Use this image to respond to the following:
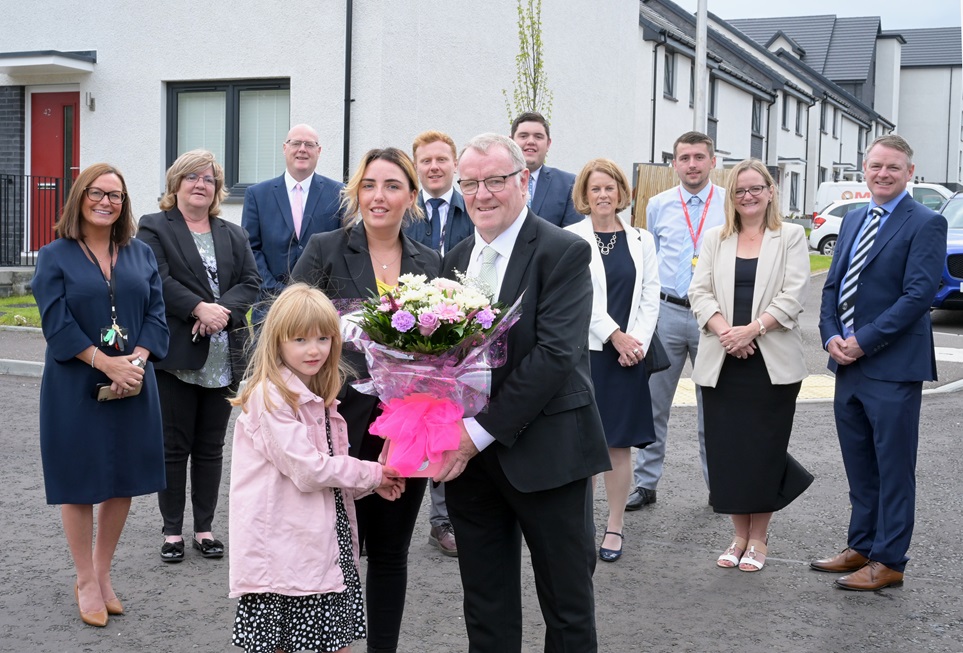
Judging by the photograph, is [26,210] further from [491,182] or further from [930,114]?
[930,114]

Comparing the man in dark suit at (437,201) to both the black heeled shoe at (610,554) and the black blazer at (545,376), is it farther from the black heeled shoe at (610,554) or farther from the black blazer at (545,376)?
the black blazer at (545,376)

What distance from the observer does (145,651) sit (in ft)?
15.1

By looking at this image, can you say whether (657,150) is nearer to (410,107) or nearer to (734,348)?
(410,107)

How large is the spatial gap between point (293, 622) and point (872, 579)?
323 cm

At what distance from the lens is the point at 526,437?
3.65 m

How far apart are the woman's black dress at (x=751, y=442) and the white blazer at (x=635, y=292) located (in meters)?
0.60

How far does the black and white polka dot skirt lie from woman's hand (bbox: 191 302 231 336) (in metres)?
2.26

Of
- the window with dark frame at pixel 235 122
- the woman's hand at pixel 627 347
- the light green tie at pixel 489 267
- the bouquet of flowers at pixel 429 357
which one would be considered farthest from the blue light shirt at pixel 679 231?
the window with dark frame at pixel 235 122

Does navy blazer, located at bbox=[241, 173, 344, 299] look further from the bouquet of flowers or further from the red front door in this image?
the red front door

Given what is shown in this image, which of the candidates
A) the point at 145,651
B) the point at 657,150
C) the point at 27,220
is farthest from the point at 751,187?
the point at 657,150

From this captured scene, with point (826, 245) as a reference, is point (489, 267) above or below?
below

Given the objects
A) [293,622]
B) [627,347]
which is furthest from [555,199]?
[293,622]

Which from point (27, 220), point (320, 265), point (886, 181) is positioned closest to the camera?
point (320, 265)

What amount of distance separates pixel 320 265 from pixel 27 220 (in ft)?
50.1
